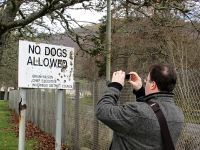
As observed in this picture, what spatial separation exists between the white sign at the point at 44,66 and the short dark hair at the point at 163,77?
3.38 metres

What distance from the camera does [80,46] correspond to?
44.2 ft

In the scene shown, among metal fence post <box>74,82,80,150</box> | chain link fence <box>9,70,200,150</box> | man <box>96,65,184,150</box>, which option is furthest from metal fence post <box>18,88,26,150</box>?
metal fence post <box>74,82,80,150</box>

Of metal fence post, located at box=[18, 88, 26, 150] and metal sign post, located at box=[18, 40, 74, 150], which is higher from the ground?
metal sign post, located at box=[18, 40, 74, 150]

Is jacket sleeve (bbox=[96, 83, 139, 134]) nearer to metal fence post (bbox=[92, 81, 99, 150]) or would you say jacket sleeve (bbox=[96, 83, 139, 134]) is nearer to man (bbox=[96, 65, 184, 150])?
man (bbox=[96, 65, 184, 150])

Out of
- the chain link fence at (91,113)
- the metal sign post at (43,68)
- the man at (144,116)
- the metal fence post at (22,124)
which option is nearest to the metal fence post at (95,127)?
the chain link fence at (91,113)

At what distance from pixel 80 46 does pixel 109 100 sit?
950cm

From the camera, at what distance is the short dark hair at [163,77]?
13.0ft

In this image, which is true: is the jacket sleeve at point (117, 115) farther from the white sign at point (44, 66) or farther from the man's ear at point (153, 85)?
the white sign at point (44, 66)

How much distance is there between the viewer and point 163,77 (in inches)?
156

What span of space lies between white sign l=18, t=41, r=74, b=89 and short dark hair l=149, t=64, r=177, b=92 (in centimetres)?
338

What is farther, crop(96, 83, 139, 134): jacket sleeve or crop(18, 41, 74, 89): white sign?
crop(18, 41, 74, 89): white sign

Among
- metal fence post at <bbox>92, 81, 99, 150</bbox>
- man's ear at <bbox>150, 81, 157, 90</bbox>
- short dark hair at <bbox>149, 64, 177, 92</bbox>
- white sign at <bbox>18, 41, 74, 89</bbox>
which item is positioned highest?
white sign at <bbox>18, 41, 74, 89</bbox>

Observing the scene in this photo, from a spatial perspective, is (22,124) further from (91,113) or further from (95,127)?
(91,113)

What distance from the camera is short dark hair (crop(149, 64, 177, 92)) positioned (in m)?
3.97
